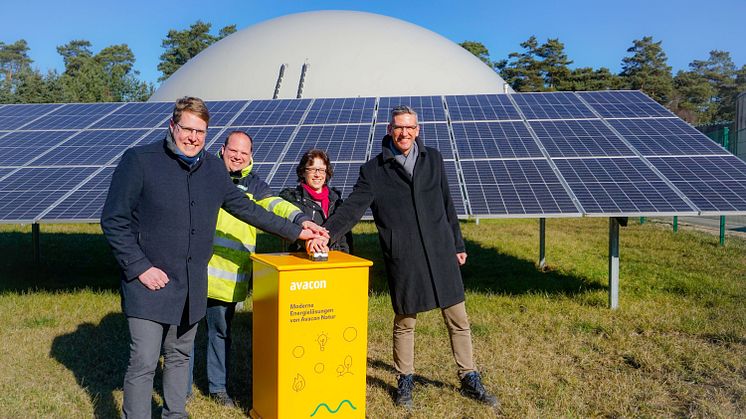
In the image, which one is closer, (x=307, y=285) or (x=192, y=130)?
(x=192, y=130)

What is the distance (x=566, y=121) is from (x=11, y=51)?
89724mm

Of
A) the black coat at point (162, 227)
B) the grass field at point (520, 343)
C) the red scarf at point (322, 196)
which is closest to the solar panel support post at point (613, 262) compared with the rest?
the grass field at point (520, 343)

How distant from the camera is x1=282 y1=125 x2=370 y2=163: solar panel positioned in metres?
8.30

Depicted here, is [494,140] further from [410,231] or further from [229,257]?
[229,257]

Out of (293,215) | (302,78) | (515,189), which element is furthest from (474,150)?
(302,78)

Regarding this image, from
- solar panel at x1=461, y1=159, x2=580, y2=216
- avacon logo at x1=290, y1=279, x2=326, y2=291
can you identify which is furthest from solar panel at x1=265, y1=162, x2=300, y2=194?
avacon logo at x1=290, y1=279, x2=326, y2=291

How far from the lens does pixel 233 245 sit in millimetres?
4391

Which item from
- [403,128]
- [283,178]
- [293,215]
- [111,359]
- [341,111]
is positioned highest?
[341,111]

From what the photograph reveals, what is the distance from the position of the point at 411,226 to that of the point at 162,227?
1.79m

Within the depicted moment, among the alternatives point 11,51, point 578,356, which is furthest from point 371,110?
point 11,51

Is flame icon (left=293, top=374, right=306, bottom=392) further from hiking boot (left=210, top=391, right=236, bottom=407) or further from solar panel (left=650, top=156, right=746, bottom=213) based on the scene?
solar panel (left=650, top=156, right=746, bottom=213)

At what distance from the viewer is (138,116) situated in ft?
35.1

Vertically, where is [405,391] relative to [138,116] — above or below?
below

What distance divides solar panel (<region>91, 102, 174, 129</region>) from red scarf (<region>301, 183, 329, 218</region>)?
6048 mm
